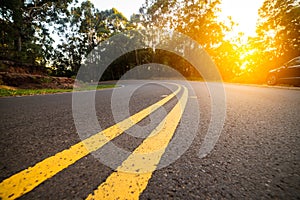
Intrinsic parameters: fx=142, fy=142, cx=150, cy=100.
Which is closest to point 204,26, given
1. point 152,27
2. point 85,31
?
point 152,27

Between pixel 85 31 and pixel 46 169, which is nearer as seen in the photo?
pixel 46 169

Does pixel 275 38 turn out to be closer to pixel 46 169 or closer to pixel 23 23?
pixel 46 169

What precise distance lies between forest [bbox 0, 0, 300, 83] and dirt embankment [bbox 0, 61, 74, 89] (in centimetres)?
199

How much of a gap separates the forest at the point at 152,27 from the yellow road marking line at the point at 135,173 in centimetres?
1506

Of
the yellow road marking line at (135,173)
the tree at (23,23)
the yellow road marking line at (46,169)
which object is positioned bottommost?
the yellow road marking line at (46,169)

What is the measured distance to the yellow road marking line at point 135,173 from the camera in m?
0.65

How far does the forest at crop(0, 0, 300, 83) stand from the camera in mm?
15656

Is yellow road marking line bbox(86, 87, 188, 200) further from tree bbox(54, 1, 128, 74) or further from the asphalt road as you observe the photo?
tree bbox(54, 1, 128, 74)

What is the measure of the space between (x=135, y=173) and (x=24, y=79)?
11693 millimetres

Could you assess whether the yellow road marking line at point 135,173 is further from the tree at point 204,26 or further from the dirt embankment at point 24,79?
the tree at point 204,26

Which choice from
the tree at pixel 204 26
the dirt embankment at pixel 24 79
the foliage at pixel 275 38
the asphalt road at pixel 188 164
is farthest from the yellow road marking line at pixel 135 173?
the tree at pixel 204 26

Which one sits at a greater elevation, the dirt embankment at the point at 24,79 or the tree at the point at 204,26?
the tree at the point at 204,26

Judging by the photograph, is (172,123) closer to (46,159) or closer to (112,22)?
(46,159)

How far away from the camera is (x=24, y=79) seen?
361 inches
